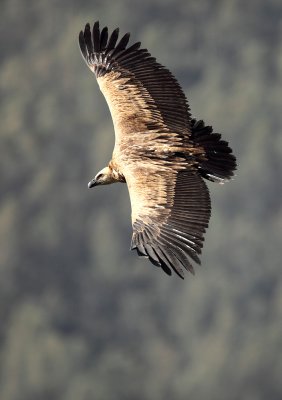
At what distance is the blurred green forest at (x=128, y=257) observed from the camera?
119m

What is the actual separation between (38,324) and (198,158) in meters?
110

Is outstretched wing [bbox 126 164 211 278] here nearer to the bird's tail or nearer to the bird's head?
the bird's tail

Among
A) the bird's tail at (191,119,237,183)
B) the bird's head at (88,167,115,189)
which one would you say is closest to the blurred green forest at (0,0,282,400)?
the bird's head at (88,167,115,189)

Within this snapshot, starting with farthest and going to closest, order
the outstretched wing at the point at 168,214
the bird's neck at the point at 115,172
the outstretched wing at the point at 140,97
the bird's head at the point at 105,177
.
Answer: the bird's head at the point at 105,177, the bird's neck at the point at 115,172, the outstretched wing at the point at 140,97, the outstretched wing at the point at 168,214

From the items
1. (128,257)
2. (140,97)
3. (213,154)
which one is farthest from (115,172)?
(128,257)

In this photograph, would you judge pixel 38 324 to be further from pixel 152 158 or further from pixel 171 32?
pixel 152 158

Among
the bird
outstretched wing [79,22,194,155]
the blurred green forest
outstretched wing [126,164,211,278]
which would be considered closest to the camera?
outstretched wing [126,164,211,278]

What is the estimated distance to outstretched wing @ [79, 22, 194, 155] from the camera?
52.9ft

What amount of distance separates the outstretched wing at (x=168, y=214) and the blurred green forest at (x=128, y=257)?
3790 inches

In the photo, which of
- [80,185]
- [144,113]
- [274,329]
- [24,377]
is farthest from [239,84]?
[144,113]

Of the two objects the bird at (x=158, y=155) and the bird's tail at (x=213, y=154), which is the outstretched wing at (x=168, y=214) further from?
the bird's tail at (x=213, y=154)

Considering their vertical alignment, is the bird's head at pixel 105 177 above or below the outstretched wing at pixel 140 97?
below

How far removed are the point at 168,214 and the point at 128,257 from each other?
10348 centimetres

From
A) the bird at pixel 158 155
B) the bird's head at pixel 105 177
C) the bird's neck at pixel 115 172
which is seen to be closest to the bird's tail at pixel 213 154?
the bird at pixel 158 155
